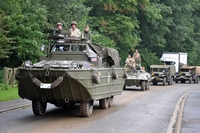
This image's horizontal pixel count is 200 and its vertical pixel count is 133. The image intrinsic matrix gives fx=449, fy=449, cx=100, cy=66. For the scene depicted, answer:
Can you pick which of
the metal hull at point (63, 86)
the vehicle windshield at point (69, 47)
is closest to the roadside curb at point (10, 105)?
the metal hull at point (63, 86)

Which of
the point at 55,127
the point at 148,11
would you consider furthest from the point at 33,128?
the point at 148,11

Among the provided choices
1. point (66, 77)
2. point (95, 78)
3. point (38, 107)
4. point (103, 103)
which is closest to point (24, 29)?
point (103, 103)

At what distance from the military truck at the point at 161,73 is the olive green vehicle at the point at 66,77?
2460cm

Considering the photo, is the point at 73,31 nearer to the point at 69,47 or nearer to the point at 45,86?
the point at 69,47

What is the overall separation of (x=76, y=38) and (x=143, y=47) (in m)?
41.4

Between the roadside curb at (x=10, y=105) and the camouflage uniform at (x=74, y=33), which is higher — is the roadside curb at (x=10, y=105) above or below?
below

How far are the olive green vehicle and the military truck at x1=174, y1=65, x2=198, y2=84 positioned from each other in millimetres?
34948

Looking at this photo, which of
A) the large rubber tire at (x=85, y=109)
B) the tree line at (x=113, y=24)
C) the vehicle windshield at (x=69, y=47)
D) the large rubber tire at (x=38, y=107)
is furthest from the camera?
the tree line at (x=113, y=24)

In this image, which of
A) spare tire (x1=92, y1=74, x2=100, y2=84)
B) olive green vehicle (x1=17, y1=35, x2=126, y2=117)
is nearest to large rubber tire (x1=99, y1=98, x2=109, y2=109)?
olive green vehicle (x1=17, y1=35, x2=126, y2=117)

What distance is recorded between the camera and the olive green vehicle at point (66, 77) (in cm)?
1324

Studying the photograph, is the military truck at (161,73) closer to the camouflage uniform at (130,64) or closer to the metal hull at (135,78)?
the camouflage uniform at (130,64)

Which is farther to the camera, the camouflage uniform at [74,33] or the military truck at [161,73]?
the military truck at [161,73]

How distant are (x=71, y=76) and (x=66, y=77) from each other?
0.50 feet

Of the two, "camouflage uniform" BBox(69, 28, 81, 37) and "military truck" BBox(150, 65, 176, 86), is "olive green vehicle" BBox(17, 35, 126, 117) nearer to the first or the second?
"camouflage uniform" BBox(69, 28, 81, 37)
